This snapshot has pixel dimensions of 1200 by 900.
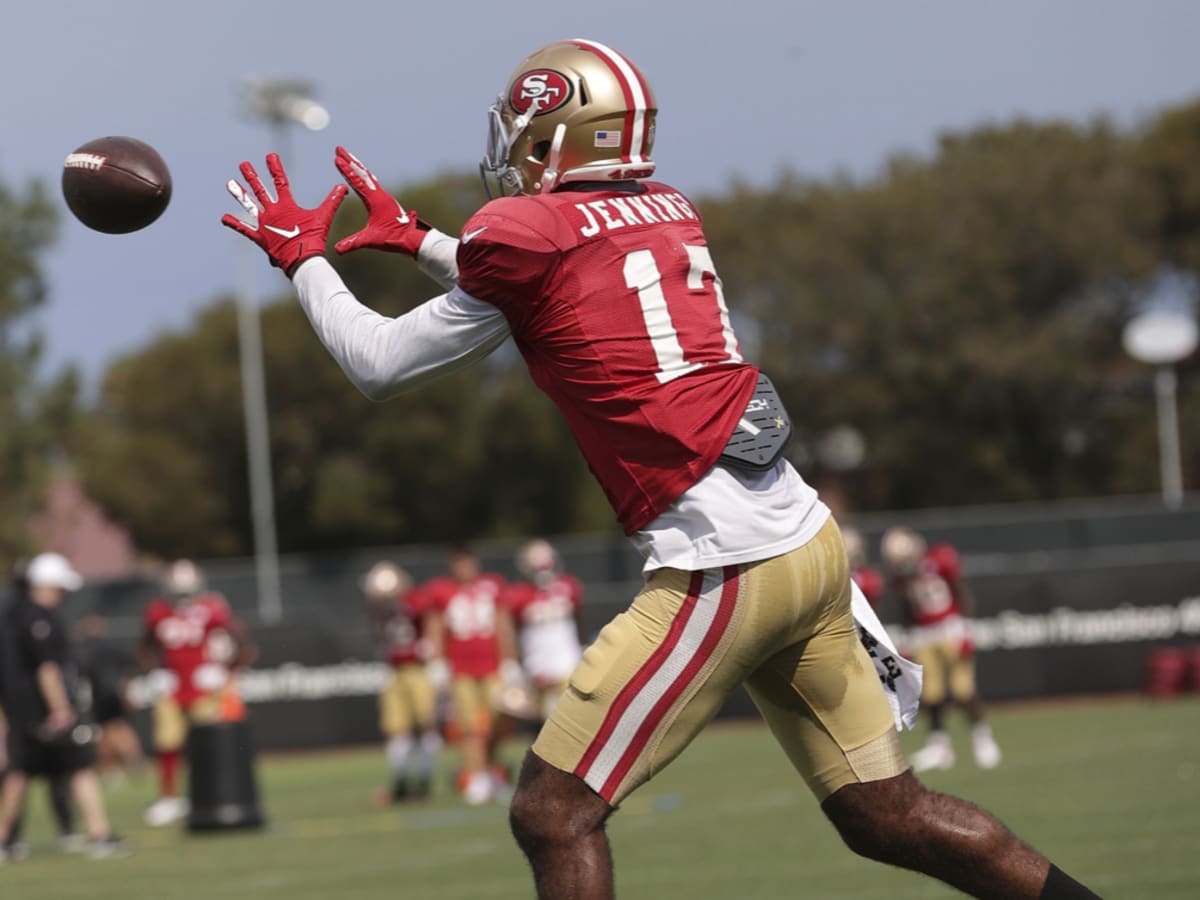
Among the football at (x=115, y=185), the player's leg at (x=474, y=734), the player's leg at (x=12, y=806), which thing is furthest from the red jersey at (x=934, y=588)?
the football at (x=115, y=185)

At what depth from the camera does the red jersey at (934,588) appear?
607 inches

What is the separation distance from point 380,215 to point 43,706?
798 cm

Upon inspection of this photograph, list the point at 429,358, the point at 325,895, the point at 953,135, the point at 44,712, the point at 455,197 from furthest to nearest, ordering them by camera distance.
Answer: the point at 953,135
the point at 455,197
the point at 44,712
the point at 325,895
the point at 429,358

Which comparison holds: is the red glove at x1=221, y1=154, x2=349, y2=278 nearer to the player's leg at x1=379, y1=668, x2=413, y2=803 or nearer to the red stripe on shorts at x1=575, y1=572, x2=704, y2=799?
the red stripe on shorts at x1=575, y1=572, x2=704, y2=799

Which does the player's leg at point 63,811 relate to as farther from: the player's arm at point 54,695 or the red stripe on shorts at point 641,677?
the red stripe on shorts at point 641,677

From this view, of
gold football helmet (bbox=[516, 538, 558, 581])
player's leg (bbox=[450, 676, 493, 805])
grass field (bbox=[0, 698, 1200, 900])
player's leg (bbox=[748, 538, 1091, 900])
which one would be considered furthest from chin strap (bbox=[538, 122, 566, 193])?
gold football helmet (bbox=[516, 538, 558, 581])

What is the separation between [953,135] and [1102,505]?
37.1ft

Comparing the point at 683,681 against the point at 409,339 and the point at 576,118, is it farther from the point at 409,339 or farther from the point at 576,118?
the point at 576,118

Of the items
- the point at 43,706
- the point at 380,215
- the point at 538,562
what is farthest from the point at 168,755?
the point at 380,215

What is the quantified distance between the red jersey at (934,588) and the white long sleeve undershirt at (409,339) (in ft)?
37.9

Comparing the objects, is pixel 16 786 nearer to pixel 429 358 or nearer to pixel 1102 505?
pixel 429 358

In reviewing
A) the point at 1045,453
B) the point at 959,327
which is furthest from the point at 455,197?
the point at 1045,453

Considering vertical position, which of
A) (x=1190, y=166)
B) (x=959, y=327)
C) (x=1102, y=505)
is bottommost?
(x=1102, y=505)

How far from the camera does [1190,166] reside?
46156 mm
